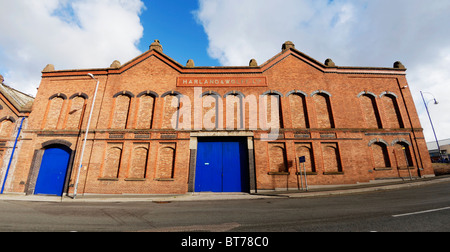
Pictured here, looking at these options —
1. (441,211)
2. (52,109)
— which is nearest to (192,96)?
(52,109)

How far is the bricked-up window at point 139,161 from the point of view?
13.5m

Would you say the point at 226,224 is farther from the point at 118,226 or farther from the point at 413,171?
the point at 413,171

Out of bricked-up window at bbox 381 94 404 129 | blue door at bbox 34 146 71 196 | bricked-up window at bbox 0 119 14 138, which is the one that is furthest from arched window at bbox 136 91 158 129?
bricked-up window at bbox 381 94 404 129

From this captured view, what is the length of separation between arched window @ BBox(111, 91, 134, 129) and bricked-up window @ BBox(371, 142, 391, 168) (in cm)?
2239

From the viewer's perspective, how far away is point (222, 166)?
14.0m

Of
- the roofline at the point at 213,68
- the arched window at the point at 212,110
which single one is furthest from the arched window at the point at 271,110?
the arched window at the point at 212,110

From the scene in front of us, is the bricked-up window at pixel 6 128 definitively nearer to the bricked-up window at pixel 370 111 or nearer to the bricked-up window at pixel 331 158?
the bricked-up window at pixel 331 158

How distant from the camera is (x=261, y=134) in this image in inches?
559

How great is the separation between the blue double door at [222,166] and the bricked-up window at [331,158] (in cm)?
660

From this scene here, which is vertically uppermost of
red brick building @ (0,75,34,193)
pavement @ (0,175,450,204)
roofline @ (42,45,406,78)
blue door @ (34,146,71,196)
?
roofline @ (42,45,406,78)

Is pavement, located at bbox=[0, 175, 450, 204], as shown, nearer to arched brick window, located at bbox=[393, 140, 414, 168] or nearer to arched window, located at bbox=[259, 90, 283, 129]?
arched brick window, located at bbox=[393, 140, 414, 168]

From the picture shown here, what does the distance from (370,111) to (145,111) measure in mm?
21509

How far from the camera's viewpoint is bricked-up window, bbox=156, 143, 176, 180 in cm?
1341

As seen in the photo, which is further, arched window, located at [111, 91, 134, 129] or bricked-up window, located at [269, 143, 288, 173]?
arched window, located at [111, 91, 134, 129]
